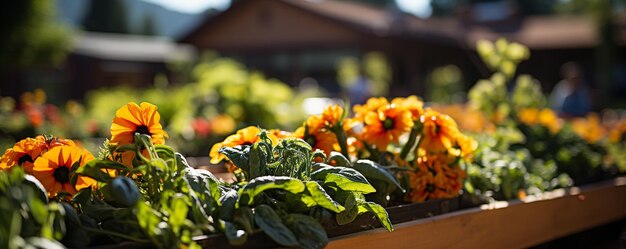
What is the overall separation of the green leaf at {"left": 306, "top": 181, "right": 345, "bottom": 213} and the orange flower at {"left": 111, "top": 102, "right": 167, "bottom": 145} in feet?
1.59

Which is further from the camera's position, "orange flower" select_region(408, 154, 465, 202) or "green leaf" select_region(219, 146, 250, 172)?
"orange flower" select_region(408, 154, 465, 202)

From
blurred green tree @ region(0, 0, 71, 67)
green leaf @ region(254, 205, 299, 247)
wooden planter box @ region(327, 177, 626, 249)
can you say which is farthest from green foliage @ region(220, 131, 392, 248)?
blurred green tree @ region(0, 0, 71, 67)

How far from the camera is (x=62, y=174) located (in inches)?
78.2

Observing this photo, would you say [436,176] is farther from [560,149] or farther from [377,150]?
[560,149]

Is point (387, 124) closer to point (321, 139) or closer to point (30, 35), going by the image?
point (321, 139)

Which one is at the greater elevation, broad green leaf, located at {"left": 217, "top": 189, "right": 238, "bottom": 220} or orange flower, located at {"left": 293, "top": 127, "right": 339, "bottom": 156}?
orange flower, located at {"left": 293, "top": 127, "right": 339, "bottom": 156}

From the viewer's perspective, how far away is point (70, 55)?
94.0 ft

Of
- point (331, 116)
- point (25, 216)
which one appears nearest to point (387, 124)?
point (331, 116)

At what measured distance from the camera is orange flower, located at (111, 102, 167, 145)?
6.78 feet

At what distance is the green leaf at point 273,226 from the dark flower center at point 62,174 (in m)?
0.54

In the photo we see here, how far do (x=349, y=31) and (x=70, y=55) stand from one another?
13115 millimetres

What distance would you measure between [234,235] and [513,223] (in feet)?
5.28

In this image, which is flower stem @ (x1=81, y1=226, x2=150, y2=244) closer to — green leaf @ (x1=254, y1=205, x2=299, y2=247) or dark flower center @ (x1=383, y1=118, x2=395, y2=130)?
green leaf @ (x1=254, y1=205, x2=299, y2=247)

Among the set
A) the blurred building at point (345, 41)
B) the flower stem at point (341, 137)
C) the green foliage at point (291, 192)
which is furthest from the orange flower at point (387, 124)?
the blurred building at point (345, 41)
